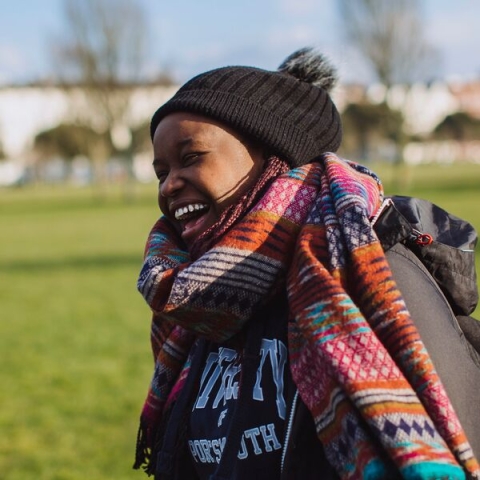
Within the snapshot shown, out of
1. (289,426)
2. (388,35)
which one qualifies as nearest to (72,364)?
(289,426)

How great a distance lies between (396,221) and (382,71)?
37765 millimetres

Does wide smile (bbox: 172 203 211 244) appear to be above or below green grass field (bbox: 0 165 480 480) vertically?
above

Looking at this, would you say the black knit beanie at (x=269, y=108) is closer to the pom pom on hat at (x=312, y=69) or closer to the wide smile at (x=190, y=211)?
the pom pom on hat at (x=312, y=69)

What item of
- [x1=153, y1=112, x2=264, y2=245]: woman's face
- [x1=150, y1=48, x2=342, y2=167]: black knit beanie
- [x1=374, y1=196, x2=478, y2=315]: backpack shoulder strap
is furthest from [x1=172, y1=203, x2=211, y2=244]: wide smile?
[x1=374, y1=196, x2=478, y2=315]: backpack shoulder strap

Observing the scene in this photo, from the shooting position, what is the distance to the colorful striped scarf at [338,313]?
1.32 metres

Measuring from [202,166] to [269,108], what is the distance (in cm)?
21

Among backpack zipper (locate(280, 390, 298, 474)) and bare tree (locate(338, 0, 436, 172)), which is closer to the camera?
backpack zipper (locate(280, 390, 298, 474))

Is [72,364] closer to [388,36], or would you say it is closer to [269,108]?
[269,108]

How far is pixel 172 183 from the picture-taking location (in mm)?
1787

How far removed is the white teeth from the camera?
1.79 m

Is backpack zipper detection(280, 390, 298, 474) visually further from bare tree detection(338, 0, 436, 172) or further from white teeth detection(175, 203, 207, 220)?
bare tree detection(338, 0, 436, 172)

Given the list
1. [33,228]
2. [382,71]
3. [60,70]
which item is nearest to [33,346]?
[33,228]

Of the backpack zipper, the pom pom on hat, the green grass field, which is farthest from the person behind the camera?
the green grass field

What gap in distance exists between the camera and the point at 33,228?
78.0ft
